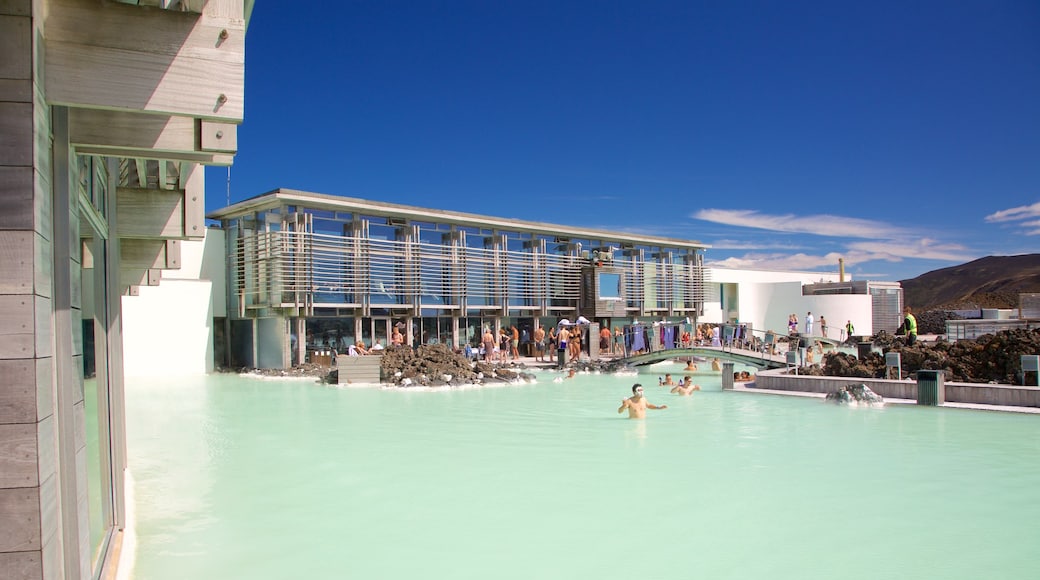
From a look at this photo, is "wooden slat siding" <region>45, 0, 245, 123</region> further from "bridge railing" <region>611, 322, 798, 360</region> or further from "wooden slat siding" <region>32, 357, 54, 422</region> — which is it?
"bridge railing" <region>611, 322, 798, 360</region>

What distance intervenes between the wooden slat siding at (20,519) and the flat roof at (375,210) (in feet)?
66.2

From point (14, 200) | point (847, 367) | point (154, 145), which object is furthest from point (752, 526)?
point (847, 367)

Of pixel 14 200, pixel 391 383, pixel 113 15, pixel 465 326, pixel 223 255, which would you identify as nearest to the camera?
pixel 14 200

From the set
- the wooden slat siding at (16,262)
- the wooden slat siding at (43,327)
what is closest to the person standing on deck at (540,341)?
the wooden slat siding at (43,327)

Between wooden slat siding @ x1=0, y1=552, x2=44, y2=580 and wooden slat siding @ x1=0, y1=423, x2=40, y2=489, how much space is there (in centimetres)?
25

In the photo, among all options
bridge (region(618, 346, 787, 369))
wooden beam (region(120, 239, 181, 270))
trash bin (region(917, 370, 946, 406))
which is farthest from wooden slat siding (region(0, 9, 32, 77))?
bridge (region(618, 346, 787, 369))

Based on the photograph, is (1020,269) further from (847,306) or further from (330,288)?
(330,288)

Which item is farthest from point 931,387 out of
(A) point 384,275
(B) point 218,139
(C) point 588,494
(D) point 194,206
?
(A) point 384,275

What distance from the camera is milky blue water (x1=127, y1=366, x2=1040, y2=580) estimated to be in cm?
609

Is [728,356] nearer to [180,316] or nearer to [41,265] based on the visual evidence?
[180,316]

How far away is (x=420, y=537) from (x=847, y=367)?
13.4 m

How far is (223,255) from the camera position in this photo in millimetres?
24766

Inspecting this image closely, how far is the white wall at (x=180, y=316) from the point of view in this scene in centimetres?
2298

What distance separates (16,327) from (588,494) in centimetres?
627
